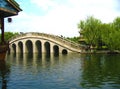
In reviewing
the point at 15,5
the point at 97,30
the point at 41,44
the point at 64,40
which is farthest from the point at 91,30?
the point at 15,5

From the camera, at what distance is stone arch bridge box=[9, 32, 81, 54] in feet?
364

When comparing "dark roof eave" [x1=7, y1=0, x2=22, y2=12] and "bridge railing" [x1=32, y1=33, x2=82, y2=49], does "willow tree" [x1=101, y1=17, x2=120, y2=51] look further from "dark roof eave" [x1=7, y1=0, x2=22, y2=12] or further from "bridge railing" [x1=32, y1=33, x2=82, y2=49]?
"dark roof eave" [x1=7, y1=0, x2=22, y2=12]

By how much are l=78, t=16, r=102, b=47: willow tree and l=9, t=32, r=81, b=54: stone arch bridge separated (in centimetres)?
487

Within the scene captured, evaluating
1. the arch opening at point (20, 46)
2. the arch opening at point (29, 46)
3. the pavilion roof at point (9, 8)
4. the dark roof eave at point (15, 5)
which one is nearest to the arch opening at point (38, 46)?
the arch opening at point (29, 46)

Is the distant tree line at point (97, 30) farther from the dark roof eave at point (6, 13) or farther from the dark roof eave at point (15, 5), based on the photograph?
the dark roof eave at point (6, 13)

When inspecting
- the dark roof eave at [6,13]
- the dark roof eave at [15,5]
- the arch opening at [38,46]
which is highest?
the dark roof eave at [15,5]

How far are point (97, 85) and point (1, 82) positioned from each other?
9.87m

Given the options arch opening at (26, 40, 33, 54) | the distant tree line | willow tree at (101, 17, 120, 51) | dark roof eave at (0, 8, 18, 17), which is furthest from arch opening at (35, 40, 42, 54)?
dark roof eave at (0, 8, 18, 17)

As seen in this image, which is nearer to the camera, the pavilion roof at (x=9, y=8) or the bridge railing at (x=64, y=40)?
the pavilion roof at (x=9, y=8)

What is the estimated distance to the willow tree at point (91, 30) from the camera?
357ft

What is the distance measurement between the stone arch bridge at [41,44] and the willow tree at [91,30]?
4.87m

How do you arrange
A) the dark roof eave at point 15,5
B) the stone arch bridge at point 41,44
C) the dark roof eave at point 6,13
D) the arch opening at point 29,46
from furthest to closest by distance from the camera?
the arch opening at point 29,46 < the stone arch bridge at point 41,44 < the dark roof eave at point 15,5 < the dark roof eave at point 6,13

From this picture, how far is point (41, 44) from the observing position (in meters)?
121

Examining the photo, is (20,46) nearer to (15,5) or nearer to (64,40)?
(64,40)
